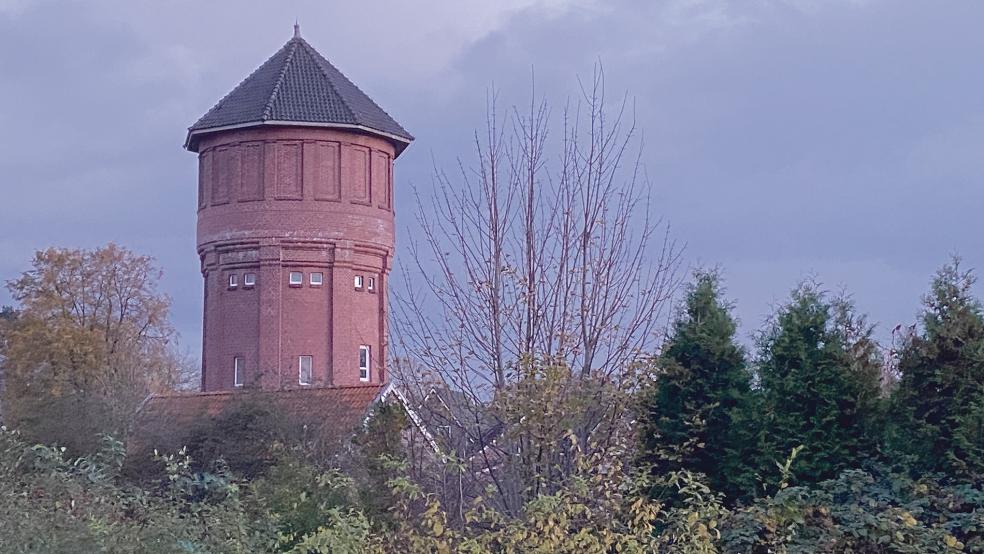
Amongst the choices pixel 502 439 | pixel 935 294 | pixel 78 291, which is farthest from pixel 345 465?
pixel 78 291

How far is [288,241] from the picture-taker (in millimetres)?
36812

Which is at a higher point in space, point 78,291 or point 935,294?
point 78,291

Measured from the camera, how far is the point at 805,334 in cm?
961

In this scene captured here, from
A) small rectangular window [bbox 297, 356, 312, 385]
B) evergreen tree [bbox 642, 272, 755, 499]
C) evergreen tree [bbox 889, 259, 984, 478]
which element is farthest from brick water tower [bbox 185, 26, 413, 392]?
evergreen tree [bbox 889, 259, 984, 478]

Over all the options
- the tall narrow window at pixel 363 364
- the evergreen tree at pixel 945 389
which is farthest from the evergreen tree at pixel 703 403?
the tall narrow window at pixel 363 364

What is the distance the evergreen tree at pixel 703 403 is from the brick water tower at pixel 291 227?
26.4 metres

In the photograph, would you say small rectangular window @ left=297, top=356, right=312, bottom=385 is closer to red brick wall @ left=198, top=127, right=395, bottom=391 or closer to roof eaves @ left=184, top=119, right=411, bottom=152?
red brick wall @ left=198, top=127, right=395, bottom=391

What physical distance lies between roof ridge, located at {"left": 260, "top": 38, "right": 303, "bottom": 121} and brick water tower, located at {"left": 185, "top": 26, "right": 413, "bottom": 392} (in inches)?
1.9

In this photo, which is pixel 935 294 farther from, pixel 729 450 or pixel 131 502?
pixel 131 502

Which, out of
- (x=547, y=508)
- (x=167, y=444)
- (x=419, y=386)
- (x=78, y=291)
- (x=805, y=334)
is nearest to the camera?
(x=547, y=508)

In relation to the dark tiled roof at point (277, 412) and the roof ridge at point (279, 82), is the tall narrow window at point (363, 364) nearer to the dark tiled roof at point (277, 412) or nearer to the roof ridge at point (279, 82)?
the roof ridge at point (279, 82)

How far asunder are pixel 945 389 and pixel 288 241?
96.6 ft

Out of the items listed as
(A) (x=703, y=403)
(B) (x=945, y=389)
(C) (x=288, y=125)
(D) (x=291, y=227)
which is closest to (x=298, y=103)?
(C) (x=288, y=125)

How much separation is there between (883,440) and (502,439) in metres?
2.84
